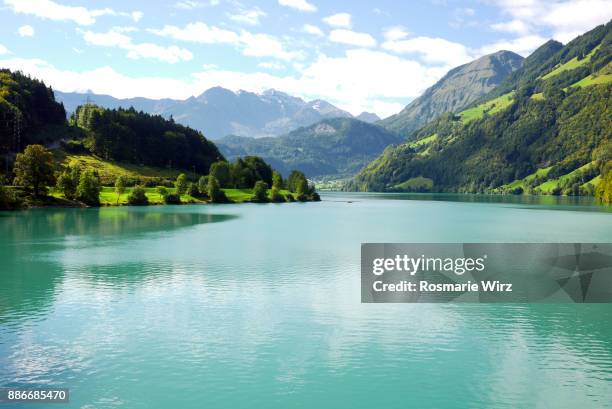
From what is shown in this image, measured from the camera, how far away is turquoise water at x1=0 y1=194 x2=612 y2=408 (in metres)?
29.6

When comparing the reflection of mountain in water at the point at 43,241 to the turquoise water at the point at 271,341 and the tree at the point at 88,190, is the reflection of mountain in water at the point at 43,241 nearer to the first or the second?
the turquoise water at the point at 271,341

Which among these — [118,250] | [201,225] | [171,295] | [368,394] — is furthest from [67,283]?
[201,225]

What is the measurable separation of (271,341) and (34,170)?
164720 millimetres

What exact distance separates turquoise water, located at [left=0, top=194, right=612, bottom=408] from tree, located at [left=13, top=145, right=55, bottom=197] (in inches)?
4534

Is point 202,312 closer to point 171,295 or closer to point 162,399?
point 171,295

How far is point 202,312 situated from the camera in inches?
1820

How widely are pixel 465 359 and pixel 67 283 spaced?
43.1 m

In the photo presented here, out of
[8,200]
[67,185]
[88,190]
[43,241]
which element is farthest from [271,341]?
[67,185]

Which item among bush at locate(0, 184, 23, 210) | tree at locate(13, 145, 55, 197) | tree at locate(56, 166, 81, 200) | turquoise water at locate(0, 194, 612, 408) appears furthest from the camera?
tree at locate(56, 166, 81, 200)

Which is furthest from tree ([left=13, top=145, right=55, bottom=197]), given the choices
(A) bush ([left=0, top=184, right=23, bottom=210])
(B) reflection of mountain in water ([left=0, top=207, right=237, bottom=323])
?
(B) reflection of mountain in water ([left=0, top=207, right=237, bottom=323])

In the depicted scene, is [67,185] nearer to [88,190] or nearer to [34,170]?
[88,190]

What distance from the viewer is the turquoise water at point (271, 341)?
1166 inches

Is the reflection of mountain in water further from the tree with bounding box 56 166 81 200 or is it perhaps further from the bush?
the tree with bounding box 56 166 81 200

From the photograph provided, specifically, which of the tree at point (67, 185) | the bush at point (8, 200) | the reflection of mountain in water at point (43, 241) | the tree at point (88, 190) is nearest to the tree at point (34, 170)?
the tree at point (67, 185)
